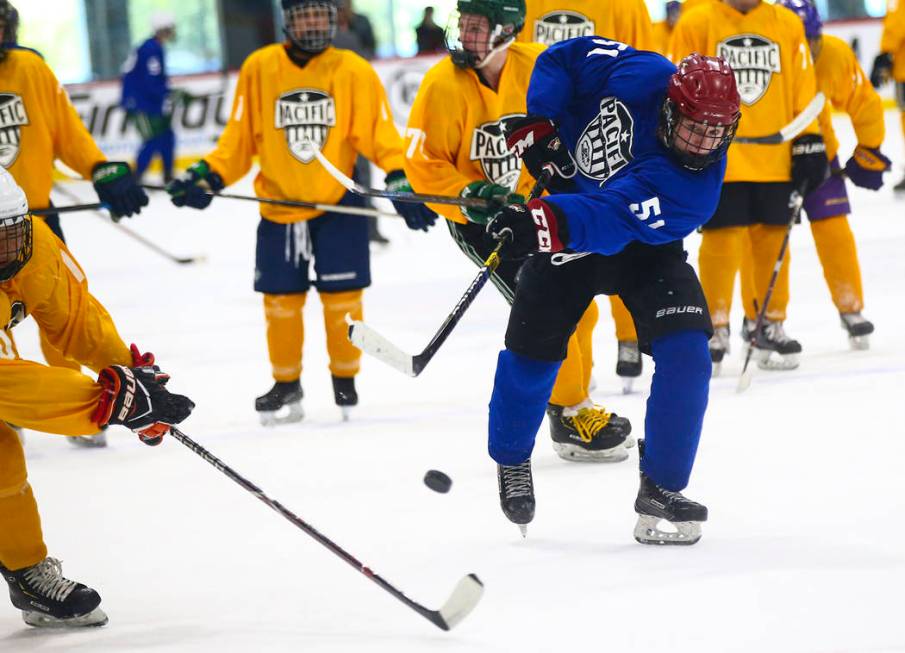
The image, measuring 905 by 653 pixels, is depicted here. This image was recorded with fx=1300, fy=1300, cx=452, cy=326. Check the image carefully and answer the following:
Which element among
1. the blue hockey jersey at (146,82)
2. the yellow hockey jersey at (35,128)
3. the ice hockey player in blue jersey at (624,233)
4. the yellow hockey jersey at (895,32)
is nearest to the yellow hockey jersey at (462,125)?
the ice hockey player in blue jersey at (624,233)

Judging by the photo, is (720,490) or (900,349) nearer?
(720,490)

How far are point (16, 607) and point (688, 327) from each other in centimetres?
137

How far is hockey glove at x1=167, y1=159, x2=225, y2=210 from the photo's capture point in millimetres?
3757

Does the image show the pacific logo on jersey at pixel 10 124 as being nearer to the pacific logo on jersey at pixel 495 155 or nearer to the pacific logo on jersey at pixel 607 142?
the pacific logo on jersey at pixel 495 155

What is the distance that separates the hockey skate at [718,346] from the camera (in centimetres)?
399

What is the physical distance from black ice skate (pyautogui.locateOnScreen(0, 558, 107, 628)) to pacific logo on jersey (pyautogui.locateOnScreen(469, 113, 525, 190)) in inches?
57.9

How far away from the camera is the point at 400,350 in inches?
101

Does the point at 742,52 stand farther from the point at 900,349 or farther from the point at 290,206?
the point at 290,206

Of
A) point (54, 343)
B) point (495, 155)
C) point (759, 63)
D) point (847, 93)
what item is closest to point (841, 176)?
point (847, 93)

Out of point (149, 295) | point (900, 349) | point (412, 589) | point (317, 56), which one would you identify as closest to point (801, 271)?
point (900, 349)

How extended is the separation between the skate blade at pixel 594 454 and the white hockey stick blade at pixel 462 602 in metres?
1.09

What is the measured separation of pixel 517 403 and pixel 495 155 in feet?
2.80

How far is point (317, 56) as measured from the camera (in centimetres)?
382

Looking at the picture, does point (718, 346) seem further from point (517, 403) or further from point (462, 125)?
point (517, 403)
